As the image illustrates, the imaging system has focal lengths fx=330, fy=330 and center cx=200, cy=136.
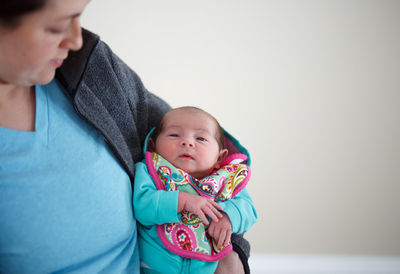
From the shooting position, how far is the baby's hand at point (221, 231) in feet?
3.33

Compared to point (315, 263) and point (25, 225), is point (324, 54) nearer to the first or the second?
point (315, 263)

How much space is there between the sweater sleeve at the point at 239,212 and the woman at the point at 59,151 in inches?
12.0

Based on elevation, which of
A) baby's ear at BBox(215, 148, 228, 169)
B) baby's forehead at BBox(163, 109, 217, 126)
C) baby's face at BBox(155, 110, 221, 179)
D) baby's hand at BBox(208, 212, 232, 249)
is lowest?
baby's hand at BBox(208, 212, 232, 249)

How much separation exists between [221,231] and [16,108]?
2.20 feet

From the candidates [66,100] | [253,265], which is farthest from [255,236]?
[66,100]

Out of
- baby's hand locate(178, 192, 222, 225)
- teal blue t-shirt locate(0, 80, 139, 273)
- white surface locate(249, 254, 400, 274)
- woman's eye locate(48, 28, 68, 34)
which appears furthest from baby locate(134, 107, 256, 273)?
white surface locate(249, 254, 400, 274)

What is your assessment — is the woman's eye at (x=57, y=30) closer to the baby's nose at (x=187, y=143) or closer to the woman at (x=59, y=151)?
the woman at (x=59, y=151)

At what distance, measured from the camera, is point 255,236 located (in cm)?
214

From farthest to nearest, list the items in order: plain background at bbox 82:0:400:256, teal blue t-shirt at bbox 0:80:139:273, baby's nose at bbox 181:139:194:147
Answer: plain background at bbox 82:0:400:256
baby's nose at bbox 181:139:194:147
teal blue t-shirt at bbox 0:80:139:273

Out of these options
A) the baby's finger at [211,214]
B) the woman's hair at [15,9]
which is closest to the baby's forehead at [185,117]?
the baby's finger at [211,214]

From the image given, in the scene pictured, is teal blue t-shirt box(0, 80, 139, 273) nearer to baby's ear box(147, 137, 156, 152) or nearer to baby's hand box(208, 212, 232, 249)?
baby's hand box(208, 212, 232, 249)

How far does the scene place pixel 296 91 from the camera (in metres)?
1.97

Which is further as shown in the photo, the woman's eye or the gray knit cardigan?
the gray knit cardigan

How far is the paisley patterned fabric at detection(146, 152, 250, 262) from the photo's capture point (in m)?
1.02
